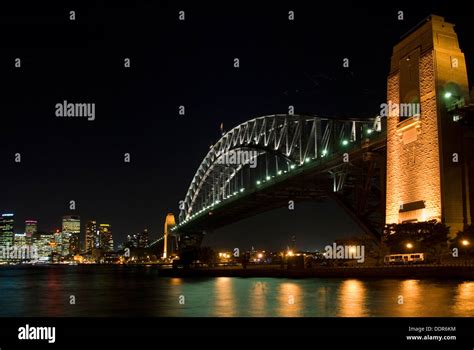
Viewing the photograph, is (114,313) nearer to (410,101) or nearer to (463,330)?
(463,330)

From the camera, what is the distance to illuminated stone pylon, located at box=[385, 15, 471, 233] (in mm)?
28344

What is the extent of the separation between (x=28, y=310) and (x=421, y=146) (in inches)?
829

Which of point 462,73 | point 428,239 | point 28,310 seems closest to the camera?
point 28,310

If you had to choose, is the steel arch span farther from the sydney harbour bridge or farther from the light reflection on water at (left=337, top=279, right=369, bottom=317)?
the light reflection on water at (left=337, top=279, right=369, bottom=317)

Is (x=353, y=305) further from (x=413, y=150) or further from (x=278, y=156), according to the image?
(x=278, y=156)

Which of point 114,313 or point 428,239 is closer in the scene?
point 114,313

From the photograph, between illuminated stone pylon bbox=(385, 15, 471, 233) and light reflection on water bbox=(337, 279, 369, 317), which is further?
illuminated stone pylon bbox=(385, 15, 471, 233)

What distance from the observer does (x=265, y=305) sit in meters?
16.5

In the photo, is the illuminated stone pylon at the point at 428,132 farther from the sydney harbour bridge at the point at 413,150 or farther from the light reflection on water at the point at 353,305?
the light reflection on water at the point at 353,305

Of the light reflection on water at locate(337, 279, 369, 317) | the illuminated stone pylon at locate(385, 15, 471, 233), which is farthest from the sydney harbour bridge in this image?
the light reflection on water at locate(337, 279, 369, 317)

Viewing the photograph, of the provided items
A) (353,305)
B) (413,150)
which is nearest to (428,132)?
(413,150)

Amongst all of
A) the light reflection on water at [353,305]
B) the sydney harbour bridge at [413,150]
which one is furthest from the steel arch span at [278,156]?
the light reflection on water at [353,305]

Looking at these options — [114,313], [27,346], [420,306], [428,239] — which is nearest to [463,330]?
[420,306]

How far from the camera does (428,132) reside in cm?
2970
